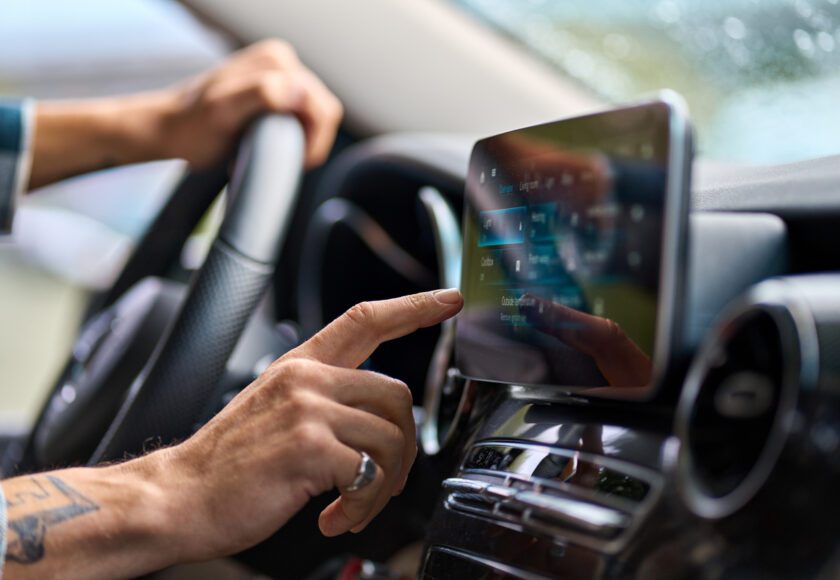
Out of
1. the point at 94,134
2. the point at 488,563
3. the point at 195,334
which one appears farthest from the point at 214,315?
the point at 94,134

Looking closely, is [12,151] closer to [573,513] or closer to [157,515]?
[157,515]

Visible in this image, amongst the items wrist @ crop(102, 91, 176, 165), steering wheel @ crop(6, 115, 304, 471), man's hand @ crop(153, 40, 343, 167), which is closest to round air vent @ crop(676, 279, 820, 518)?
steering wheel @ crop(6, 115, 304, 471)

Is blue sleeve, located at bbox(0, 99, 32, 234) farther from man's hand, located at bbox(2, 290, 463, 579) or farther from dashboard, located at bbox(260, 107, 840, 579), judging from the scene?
man's hand, located at bbox(2, 290, 463, 579)

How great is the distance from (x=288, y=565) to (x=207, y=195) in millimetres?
446

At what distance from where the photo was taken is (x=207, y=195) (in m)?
1.24

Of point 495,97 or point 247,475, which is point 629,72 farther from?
point 247,475

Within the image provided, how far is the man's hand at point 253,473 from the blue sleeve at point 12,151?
76 centimetres

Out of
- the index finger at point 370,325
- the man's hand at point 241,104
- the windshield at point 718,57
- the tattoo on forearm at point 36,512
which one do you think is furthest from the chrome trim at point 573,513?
the man's hand at point 241,104

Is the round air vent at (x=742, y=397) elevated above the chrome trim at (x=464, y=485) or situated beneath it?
elevated above

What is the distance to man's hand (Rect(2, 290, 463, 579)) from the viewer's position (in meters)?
0.63

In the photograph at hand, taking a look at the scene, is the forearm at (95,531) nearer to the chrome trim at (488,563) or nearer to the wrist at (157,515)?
the wrist at (157,515)

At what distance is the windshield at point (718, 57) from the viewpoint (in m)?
1.02

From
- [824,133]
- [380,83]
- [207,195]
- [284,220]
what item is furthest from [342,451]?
[380,83]

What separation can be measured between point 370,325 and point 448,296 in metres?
0.05
